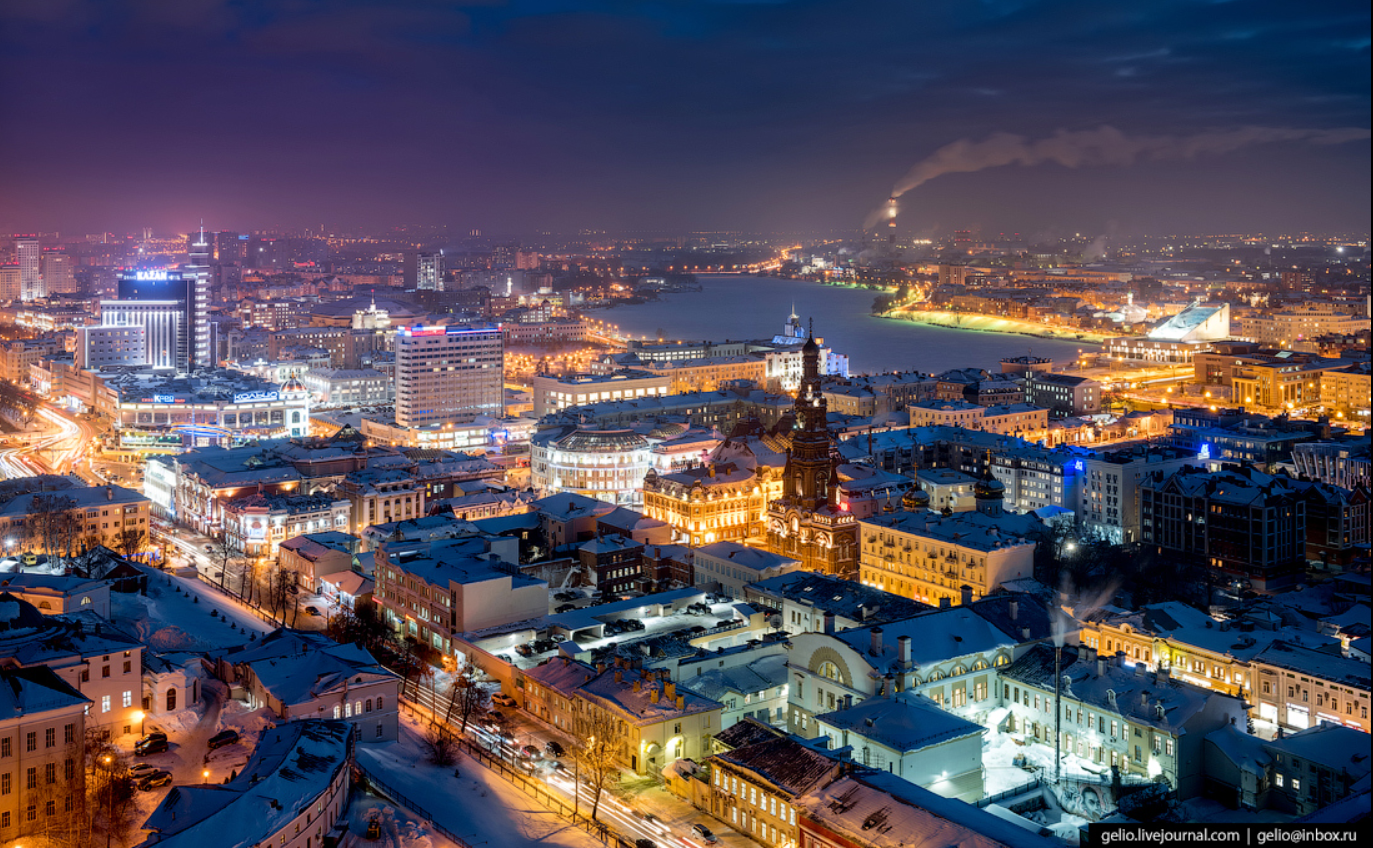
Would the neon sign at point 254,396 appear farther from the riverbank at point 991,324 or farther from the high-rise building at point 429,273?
the high-rise building at point 429,273

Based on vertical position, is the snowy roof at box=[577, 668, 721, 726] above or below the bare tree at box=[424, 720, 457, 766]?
above

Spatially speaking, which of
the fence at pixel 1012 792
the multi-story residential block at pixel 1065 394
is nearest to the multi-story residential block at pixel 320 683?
the fence at pixel 1012 792

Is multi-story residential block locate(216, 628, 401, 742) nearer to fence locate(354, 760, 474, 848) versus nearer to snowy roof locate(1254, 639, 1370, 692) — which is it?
fence locate(354, 760, 474, 848)

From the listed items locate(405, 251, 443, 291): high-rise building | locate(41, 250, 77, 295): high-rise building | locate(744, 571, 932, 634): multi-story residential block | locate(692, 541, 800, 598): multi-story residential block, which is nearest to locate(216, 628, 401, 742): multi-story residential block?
locate(744, 571, 932, 634): multi-story residential block

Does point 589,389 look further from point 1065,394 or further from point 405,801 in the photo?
point 405,801

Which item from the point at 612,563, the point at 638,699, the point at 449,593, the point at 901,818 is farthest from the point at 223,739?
the point at 612,563
